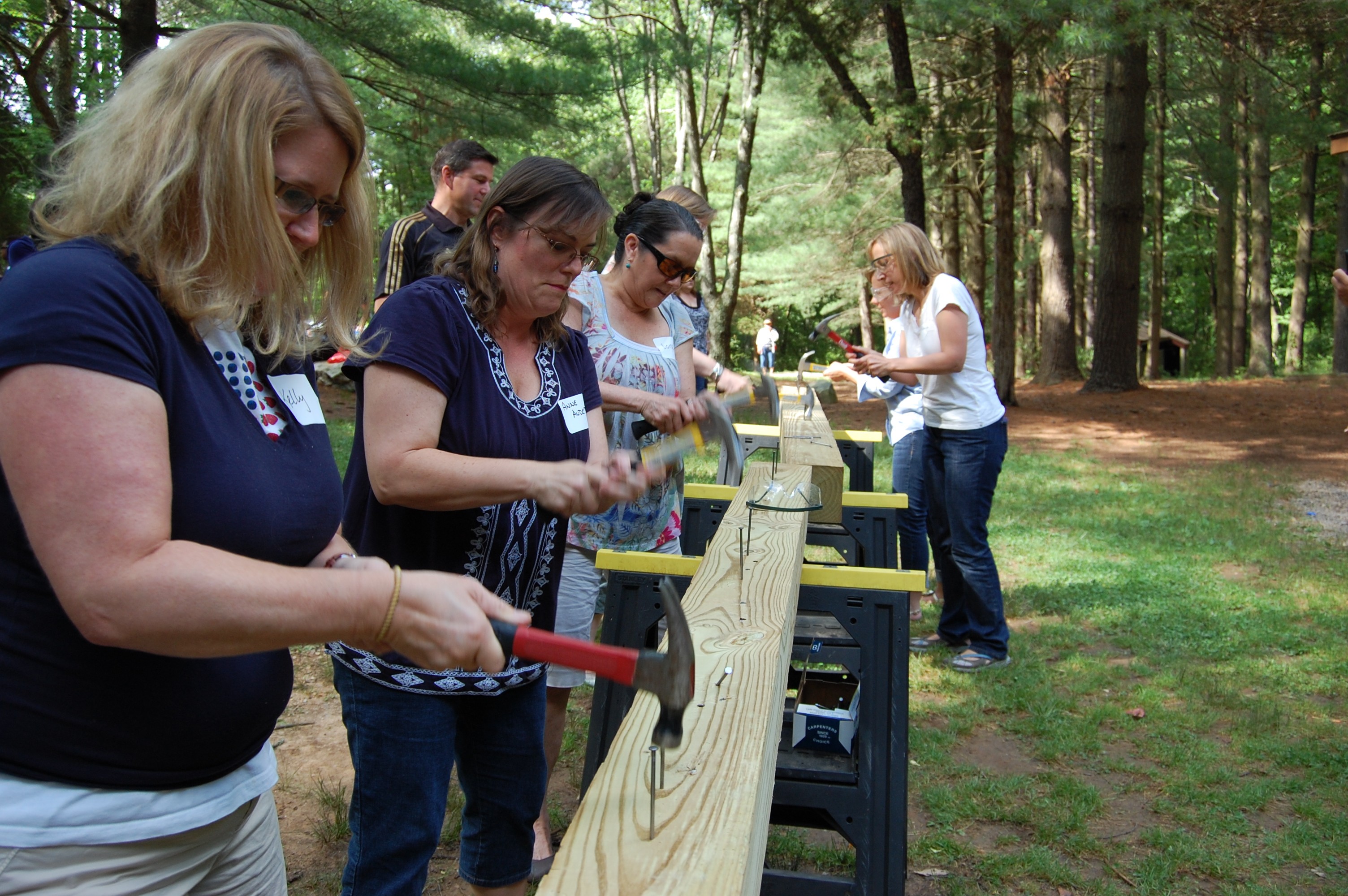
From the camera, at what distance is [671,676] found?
Result: 4.36 feet

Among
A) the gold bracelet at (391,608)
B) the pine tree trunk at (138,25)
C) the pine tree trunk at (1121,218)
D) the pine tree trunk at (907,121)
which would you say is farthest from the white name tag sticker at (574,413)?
the pine tree trunk at (1121,218)

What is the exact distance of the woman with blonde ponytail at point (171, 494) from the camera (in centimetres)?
105

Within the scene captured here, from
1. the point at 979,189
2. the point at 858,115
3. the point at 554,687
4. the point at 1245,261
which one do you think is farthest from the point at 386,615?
the point at 1245,261

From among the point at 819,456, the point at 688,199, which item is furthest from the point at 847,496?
the point at 688,199

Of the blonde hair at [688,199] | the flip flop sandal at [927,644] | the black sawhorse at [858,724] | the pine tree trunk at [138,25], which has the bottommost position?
the flip flop sandal at [927,644]

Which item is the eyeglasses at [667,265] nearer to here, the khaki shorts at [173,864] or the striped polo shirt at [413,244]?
the striped polo shirt at [413,244]

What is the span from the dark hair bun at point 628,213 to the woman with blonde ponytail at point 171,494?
1.99 metres

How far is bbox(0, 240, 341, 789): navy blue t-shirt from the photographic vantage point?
3.53ft

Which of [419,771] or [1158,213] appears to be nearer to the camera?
[419,771]

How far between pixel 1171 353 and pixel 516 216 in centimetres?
4518

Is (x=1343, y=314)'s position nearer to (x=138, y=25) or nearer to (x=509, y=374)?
(x=138, y=25)

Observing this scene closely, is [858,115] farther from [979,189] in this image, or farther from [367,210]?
[367,210]

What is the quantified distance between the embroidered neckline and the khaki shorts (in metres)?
0.91

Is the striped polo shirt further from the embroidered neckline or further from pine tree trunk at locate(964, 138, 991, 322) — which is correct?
pine tree trunk at locate(964, 138, 991, 322)
